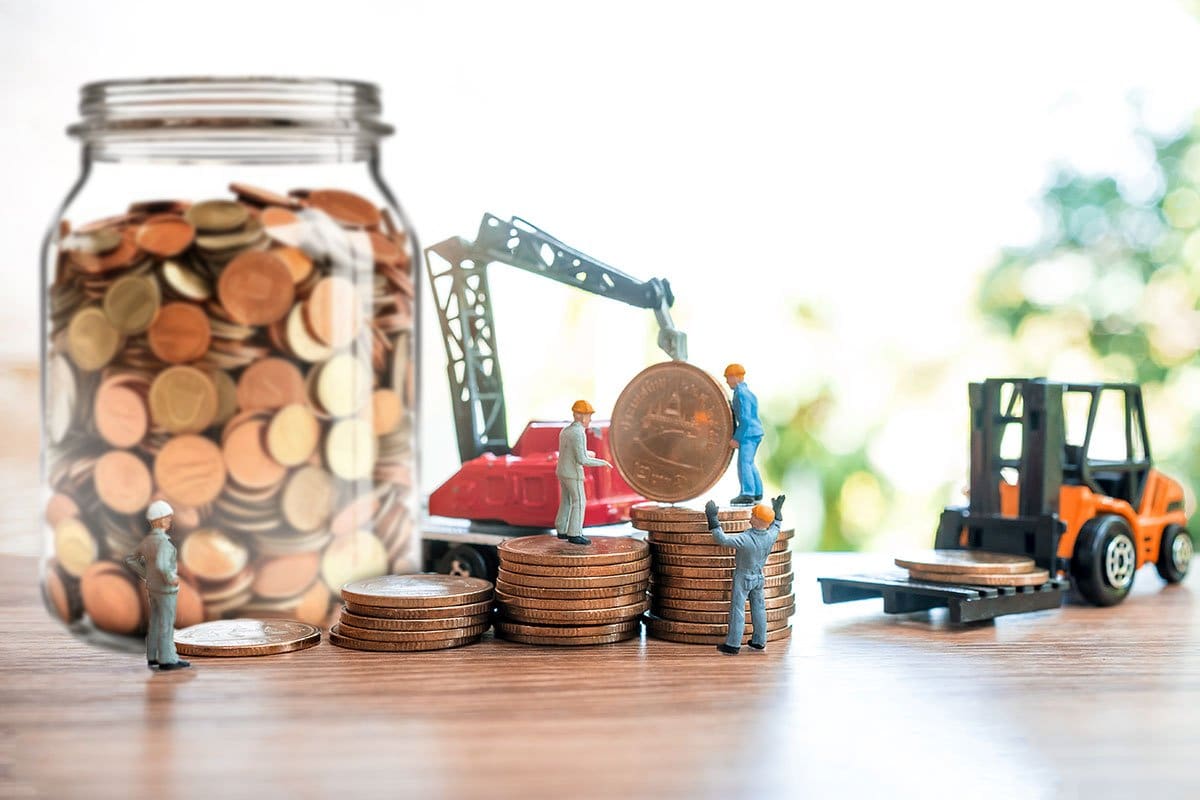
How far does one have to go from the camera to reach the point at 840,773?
6.68 ft

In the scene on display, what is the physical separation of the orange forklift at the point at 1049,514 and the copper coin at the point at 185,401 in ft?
→ 8.11

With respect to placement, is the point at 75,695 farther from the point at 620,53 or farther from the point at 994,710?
the point at 620,53

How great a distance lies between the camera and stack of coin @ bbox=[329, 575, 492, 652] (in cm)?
296

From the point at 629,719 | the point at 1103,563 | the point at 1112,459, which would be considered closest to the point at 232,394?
the point at 629,719

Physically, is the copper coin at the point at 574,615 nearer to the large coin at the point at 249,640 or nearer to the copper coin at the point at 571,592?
the copper coin at the point at 571,592

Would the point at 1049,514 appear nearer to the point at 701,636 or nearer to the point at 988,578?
the point at 988,578

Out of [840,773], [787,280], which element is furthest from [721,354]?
[840,773]

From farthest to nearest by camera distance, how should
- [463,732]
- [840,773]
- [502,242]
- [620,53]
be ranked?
1. [620,53]
2. [502,242]
3. [463,732]
4. [840,773]

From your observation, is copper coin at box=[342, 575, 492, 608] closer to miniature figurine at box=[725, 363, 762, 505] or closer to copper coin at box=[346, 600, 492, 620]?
copper coin at box=[346, 600, 492, 620]

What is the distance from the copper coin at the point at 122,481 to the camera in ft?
4.27

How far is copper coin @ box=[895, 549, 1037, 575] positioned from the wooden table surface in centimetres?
20

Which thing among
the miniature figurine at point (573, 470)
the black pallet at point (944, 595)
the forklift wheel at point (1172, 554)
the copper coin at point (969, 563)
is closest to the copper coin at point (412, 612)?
the miniature figurine at point (573, 470)

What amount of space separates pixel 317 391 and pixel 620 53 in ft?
16.8

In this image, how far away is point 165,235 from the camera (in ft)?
4.33
